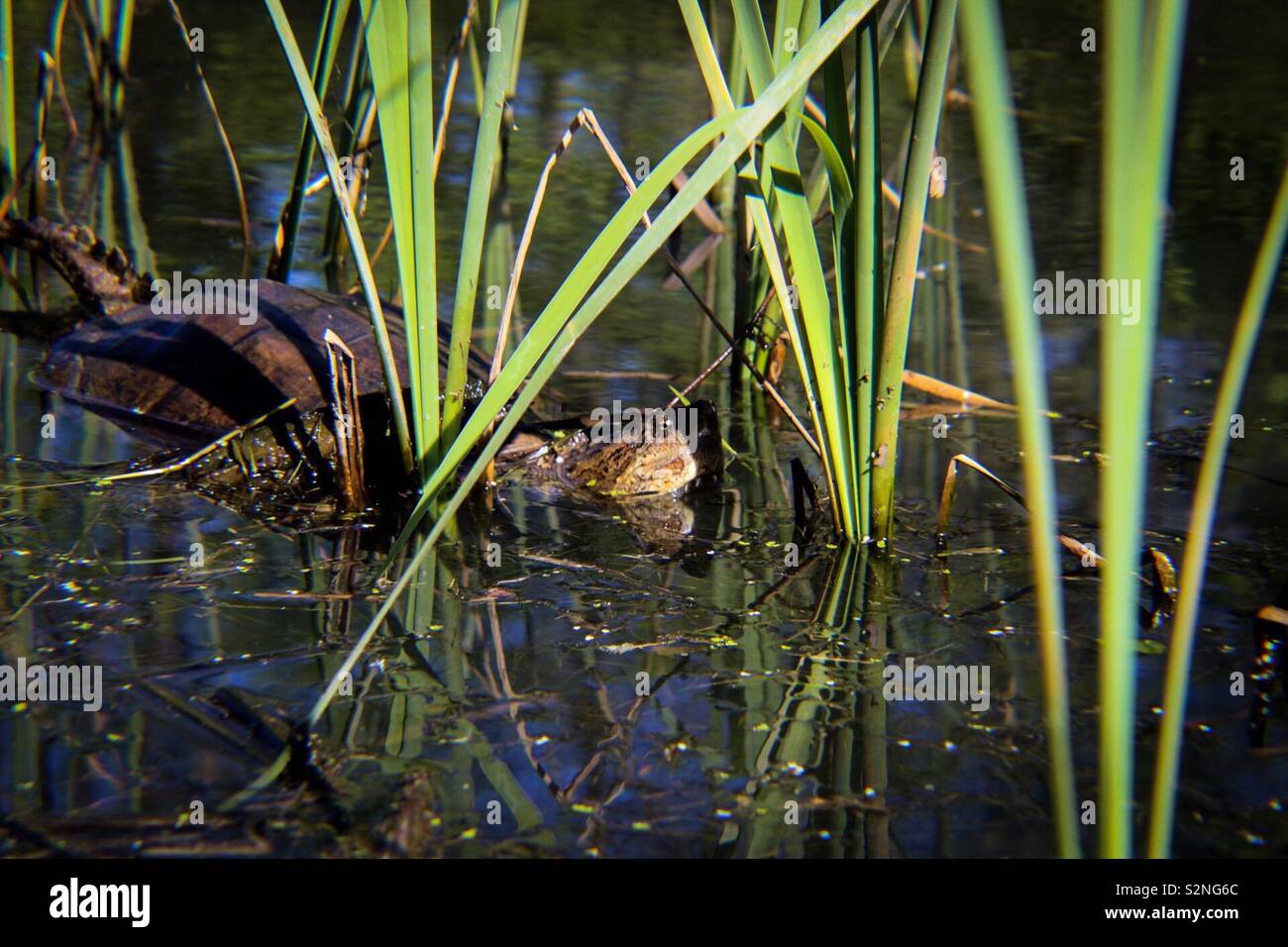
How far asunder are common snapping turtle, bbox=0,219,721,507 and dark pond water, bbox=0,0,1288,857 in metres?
0.17

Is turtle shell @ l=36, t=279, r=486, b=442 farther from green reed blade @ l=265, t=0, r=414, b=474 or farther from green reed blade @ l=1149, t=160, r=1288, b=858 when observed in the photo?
green reed blade @ l=1149, t=160, r=1288, b=858

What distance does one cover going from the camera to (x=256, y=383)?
4.25m

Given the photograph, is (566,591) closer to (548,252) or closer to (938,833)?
(938,833)

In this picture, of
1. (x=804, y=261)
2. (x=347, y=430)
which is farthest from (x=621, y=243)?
(x=347, y=430)

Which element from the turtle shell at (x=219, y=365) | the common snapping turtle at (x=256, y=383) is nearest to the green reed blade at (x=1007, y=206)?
the common snapping turtle at (x=256, y=383)

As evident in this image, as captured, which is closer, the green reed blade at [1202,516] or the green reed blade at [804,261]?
the green reed blade at [1202,516]

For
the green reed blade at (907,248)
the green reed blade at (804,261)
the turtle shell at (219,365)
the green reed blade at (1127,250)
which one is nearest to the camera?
the green reed blade at (1127,250)

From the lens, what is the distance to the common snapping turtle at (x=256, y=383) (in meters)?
3.69

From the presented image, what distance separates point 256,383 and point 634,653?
2291 millimetres

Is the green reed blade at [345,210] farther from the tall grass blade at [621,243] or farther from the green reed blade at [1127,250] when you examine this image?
the green reed blade at [1127,250]

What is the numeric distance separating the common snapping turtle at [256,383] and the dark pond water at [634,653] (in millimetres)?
170

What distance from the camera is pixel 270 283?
15.1 feet

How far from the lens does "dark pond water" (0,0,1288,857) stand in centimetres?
198

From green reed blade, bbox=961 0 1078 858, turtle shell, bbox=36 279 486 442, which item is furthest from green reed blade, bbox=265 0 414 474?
green reed blade, bbox=961 0 1078 858
